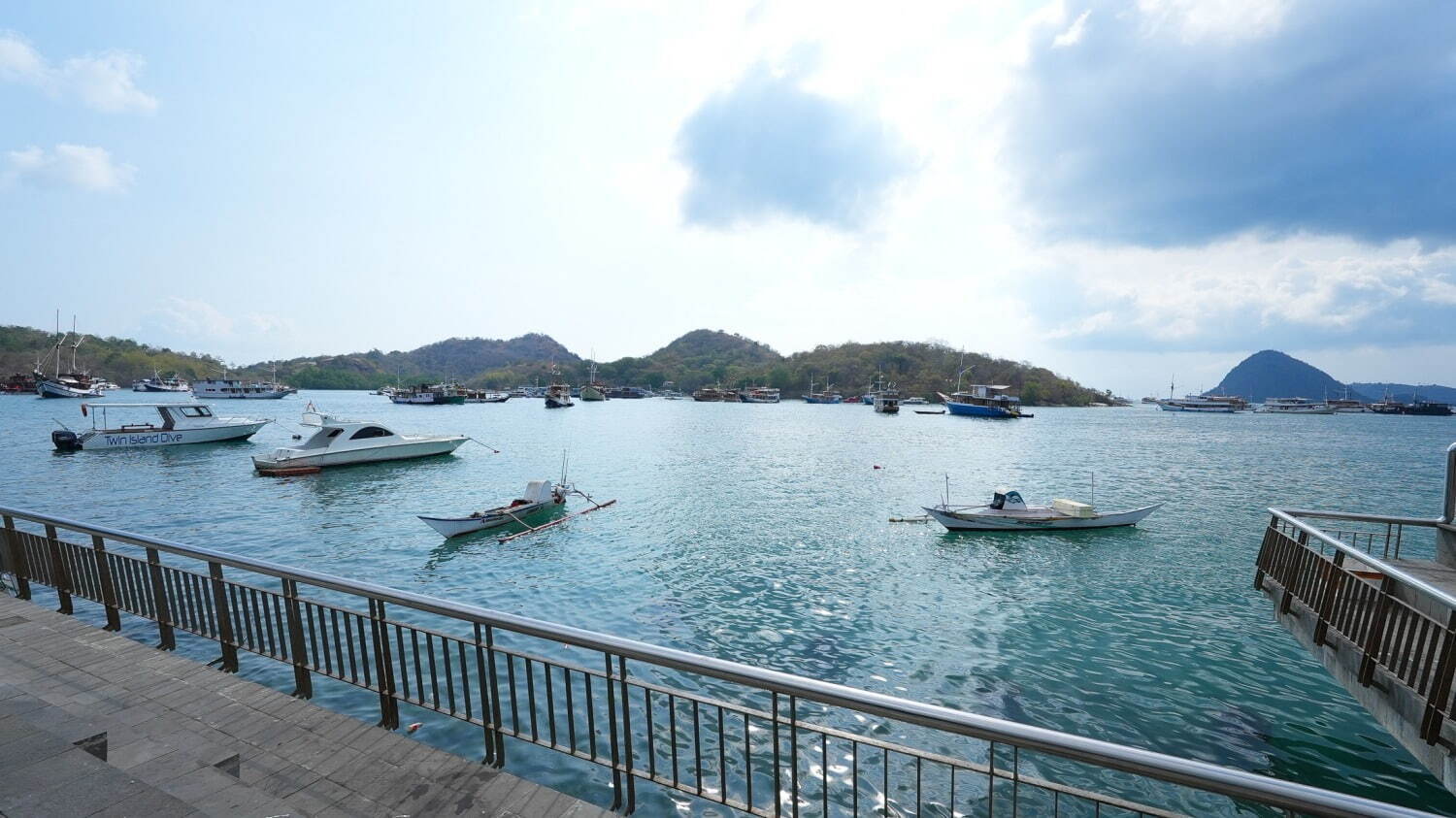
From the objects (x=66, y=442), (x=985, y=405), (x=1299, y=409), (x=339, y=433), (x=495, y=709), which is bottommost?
(x=1299, y=409)

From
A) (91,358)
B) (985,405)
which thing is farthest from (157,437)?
(91,358)

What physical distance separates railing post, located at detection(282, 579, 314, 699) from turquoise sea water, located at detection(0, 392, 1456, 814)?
3.64 metres

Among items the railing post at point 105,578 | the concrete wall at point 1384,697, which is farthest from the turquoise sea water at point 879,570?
the railing post at point 105,578

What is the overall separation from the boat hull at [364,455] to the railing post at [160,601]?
104 feet

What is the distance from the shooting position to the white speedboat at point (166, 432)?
134 ft

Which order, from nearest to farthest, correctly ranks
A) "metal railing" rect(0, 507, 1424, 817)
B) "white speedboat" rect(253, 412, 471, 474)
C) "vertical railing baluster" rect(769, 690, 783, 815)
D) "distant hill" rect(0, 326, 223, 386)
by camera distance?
"metal railing" rect(0, 507, 1424, 817), "vertical railing baluster" rect(769, 690, 783, 815), "white speedboat" rect(253, 412, 471, 474), "distant hill" rect(0, 326, 223, 386)

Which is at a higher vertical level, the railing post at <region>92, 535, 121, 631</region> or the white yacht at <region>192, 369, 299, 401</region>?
the railing post at <region>92, 535, 121, 631</region>

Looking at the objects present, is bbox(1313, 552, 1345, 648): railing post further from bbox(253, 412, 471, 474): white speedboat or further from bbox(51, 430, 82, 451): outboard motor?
bbox(51, 430, 82, 451): outboard motor

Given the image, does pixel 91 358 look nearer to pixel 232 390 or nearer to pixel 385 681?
pixel 232 390

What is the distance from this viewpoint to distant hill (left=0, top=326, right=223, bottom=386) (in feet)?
521

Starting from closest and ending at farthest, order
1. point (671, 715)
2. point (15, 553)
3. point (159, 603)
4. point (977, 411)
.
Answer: point (671, 715) → point (159, 603) → point (15, 553) → point (977, 411)

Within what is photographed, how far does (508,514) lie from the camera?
72.1ft

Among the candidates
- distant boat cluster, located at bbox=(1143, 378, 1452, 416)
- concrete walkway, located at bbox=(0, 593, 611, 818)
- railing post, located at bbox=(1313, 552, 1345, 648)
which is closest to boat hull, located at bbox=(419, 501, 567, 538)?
concrete walkway, located at bbox=(0, 593, 611, 818)

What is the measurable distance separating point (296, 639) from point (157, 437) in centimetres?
5174
